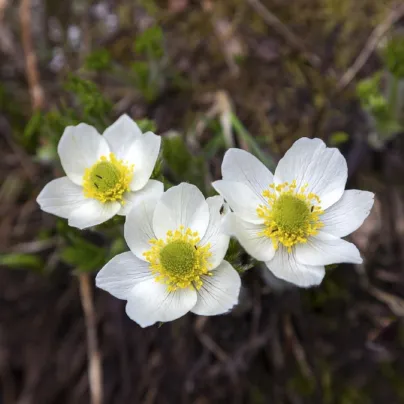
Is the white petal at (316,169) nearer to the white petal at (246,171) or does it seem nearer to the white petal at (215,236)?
the white petal at (246,171)

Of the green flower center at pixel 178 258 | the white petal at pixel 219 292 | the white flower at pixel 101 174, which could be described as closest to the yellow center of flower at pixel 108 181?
the white flower at pixel 101 174

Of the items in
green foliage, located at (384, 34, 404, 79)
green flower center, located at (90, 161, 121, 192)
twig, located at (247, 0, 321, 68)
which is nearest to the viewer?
green flower center, located at (90, 161, 121, 192)

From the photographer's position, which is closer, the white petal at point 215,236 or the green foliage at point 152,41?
the white petal at point 215,236

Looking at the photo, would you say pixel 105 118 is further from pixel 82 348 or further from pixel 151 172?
pixel 82 348

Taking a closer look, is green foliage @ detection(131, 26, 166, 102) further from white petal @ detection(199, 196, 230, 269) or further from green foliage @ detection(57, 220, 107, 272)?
white petal @ detection(199, 196, 230, 269)

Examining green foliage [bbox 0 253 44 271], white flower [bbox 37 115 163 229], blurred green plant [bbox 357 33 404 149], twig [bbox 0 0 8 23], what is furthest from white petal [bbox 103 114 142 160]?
twig [bbox 0 0 8 23]

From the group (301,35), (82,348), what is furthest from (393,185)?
(82,348)
